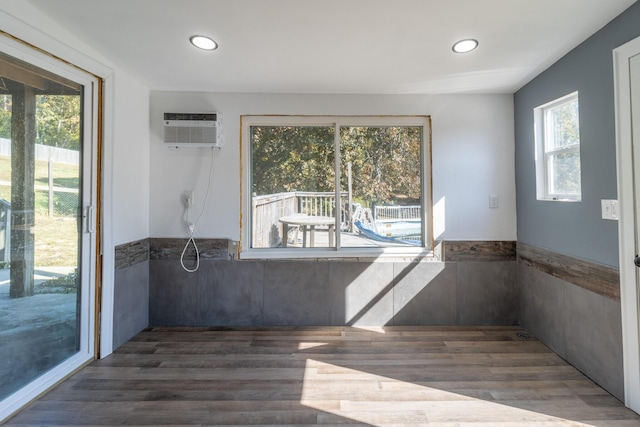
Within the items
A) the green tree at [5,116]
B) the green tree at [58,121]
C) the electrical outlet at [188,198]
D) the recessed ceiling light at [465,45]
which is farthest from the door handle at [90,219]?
the recessed ceiling light at [465,45]

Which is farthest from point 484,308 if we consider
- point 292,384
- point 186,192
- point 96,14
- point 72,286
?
point 96,14

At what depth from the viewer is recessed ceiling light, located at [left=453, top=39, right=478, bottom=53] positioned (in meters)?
2.06

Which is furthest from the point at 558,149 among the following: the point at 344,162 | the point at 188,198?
the point at 188,198

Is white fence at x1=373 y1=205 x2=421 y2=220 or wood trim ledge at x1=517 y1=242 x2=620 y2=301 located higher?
white fence at x1=373 y1=205 x2=421 y2=220

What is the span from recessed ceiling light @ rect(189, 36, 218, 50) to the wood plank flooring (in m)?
2.31

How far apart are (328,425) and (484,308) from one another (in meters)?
2.02

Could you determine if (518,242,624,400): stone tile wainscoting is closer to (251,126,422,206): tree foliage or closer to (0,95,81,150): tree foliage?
(251,126,422,206): tree foliage

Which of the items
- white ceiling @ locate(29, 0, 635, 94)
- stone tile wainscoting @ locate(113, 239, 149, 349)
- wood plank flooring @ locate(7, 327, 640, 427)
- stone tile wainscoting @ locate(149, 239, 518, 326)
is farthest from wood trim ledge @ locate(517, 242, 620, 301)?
stone tile wainscoting @ locate(113, 239, 149, 349)

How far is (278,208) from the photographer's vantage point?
3102mm

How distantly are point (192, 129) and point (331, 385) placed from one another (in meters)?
2.45

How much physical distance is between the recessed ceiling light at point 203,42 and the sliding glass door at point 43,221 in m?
0.90

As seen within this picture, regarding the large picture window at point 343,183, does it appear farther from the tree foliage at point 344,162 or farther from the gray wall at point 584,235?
the gray wall at point 584,235

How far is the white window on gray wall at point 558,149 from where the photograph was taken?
231 centimetres

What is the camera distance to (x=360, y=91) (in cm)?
293
